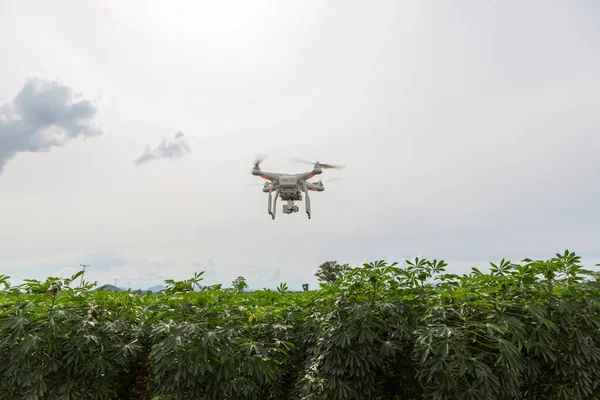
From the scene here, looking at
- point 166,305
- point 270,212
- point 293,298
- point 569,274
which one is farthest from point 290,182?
point 569,274

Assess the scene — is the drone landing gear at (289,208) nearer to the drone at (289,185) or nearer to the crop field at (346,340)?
the drone at (289,185)

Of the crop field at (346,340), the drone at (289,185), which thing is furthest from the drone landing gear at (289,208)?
the crop field at (346,340)

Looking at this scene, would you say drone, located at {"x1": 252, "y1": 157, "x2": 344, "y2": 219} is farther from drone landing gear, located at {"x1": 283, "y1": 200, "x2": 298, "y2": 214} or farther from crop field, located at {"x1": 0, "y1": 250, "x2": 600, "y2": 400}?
crop field, located at {"x1": 0, "y1": 250, "x2": 600, "y2": 400}

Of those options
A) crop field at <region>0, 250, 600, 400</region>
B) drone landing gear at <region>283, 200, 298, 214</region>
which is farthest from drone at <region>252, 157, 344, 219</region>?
crop field at <region>0, 250, 600, 400</region>

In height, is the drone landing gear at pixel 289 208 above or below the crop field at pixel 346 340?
above

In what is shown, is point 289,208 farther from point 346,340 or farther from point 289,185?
point 346,340
